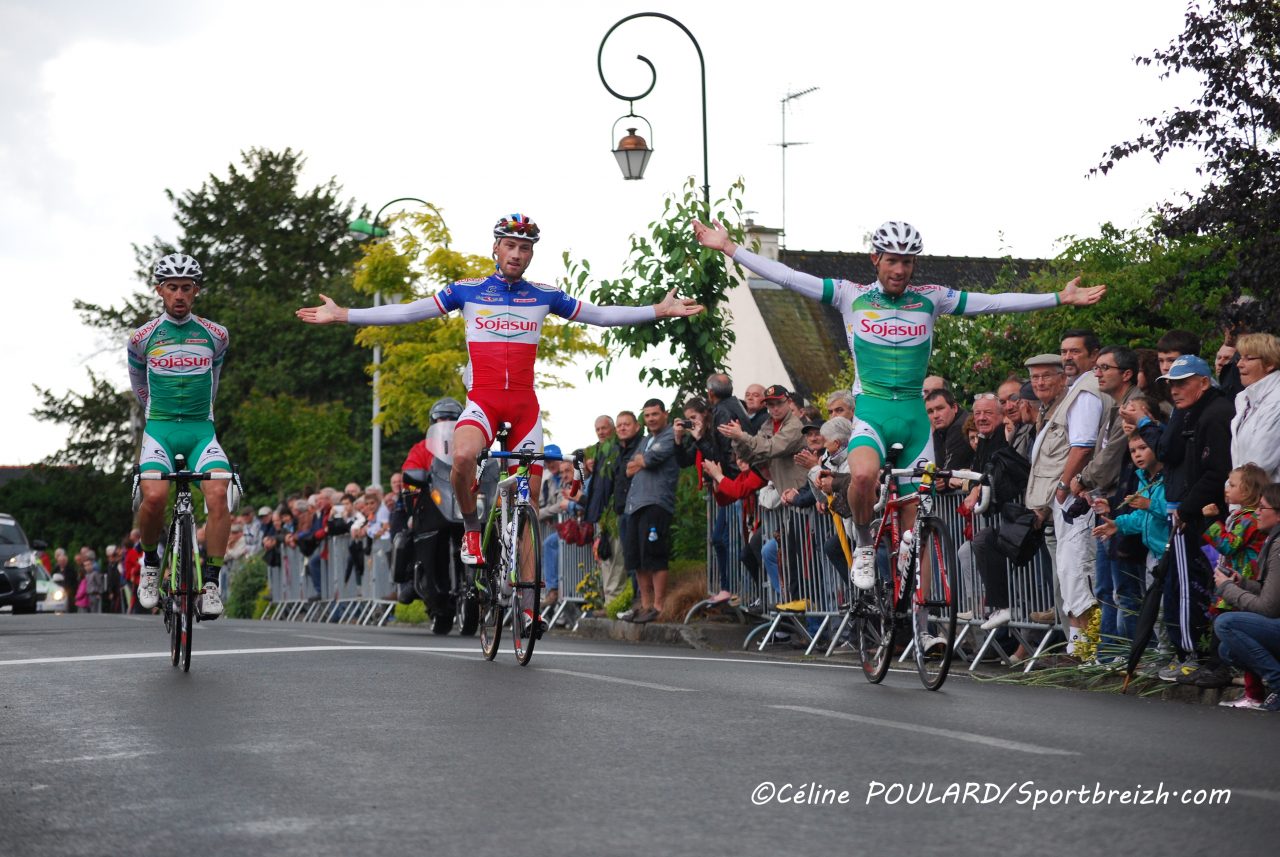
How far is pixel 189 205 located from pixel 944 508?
209ft

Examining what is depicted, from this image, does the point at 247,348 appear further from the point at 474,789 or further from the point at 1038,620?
the point at 474,789

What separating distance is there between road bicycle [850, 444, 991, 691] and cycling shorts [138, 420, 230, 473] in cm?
421

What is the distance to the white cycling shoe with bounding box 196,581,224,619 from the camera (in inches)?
453

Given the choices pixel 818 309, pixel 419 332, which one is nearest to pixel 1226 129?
pixel 419 332

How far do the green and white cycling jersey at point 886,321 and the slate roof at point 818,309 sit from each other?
128 ft

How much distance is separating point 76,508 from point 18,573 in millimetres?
35430

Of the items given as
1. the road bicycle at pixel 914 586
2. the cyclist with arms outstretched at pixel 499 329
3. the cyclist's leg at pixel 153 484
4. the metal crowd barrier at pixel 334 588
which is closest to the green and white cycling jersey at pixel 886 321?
the road bicycle at pixel 914 586

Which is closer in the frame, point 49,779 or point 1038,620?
point 49,779

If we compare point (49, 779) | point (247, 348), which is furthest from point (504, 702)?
point (247, 348)

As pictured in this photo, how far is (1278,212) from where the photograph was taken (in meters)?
16.9

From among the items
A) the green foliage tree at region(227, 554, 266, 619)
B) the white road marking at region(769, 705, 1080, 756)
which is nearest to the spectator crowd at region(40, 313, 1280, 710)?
the white road marking at region(769, 705, 1080, 756)

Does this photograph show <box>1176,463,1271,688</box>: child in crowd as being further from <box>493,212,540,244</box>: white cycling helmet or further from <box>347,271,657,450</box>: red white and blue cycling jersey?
<box>493,212,540,244</box>: white cycling helmet

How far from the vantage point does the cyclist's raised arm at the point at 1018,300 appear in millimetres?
11594

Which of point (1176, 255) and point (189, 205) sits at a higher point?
point (189, 205)
